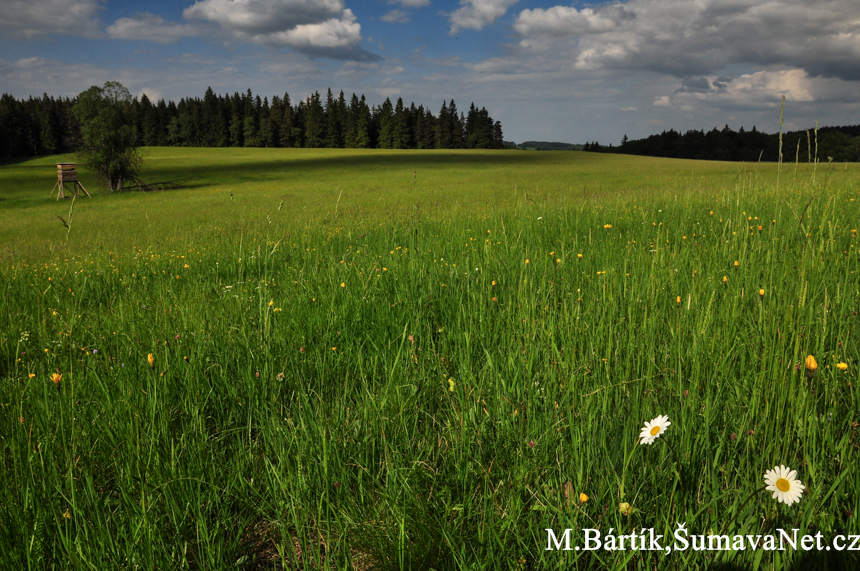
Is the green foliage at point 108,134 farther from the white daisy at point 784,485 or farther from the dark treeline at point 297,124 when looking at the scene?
the dark treeline at point 297,124

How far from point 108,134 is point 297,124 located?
76.0 metres

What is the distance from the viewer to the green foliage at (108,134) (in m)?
28.3

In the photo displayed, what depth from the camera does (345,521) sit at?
150 centimetres

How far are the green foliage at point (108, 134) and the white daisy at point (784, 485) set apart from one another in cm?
3571

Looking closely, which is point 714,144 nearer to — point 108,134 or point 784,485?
point 108,134

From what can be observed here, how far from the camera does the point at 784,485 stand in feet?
3.21

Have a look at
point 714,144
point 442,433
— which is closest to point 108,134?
point 442,433

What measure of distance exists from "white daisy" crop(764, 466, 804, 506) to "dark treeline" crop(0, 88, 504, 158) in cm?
9700

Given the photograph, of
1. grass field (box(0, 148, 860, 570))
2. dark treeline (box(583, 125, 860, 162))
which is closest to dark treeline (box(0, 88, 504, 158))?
dark treeline (box(583, 125, 860, 162))

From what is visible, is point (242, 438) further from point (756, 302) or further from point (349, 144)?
point (349, 144)

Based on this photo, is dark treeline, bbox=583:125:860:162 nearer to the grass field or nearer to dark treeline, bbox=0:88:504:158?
dark treeline, bbox=0:88:504:158

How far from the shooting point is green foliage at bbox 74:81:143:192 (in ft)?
92.8

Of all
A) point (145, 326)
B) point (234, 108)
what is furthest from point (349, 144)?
point (145, 326)

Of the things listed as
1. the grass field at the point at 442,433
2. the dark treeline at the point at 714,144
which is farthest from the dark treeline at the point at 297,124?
the grass field at the point at 442,433
